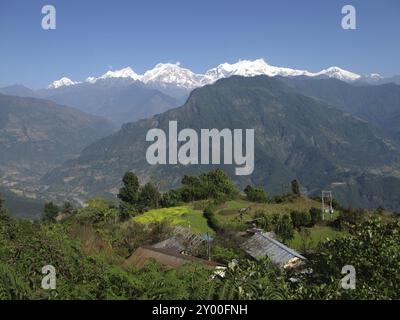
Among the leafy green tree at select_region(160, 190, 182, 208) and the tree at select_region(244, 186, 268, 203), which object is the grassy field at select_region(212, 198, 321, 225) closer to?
the tree at select_region(244, 186, 268, 203)

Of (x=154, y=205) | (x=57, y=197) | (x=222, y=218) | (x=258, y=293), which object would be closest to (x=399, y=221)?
(x=258, y=293)

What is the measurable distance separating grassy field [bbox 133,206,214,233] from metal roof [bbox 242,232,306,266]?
8.46 meters

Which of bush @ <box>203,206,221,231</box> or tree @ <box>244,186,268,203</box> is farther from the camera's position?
tree @ <box>244,186,268,203</box>

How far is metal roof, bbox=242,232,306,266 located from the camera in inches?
749

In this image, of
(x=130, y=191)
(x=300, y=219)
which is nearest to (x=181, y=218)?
(x=300, y=219)

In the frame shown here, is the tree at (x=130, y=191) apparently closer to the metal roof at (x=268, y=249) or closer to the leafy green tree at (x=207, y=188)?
the leafy green tree at (x=207, y=188)

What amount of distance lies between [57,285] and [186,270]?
203cm

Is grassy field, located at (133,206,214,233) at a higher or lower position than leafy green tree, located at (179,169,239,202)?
lower

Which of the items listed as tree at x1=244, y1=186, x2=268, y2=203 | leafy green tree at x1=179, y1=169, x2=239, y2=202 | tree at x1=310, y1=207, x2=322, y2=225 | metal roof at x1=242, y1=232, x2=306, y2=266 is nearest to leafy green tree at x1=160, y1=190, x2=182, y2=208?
leafy green tree at x1=179, y1=169, x2=239, y2=202

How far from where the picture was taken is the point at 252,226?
30703 mm

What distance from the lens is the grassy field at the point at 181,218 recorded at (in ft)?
105

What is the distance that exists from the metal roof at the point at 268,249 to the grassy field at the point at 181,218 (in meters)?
8.46

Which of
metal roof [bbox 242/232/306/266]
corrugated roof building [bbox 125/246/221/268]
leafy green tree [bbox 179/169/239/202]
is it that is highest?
corrugated roof building [bbox 125/246/221/268]
